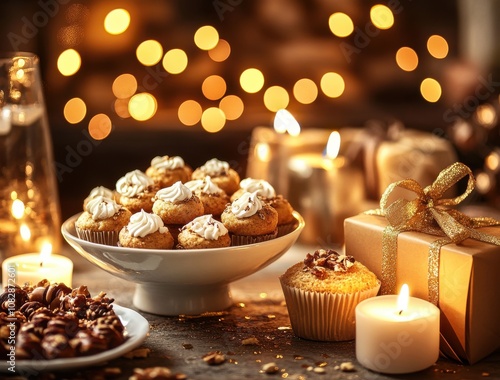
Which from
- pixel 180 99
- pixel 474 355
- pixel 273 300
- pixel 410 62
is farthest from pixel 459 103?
pixel 474 355

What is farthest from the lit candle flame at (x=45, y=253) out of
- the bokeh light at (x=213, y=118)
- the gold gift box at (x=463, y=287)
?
the bokeh light at (x=213, y=118)

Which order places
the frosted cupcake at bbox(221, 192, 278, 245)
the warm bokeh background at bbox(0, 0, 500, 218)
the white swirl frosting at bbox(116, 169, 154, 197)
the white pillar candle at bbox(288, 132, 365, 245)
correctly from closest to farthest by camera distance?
the frosted cupcake at bbox(221, 192, 278, 245) < the white swirl frosting at bbox(116, 169, 154, 197) < the white pillar candle at bbox(288, 132, 365, 245) < the warm bokeh background at bbox(0, 0, 500, 218)

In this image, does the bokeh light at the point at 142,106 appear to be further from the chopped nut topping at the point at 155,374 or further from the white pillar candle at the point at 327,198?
the chopped nut topping at the point at 155,374

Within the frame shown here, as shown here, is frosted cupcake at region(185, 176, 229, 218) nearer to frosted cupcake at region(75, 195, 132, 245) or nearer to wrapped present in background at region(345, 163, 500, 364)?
frosted cupcake at region(75, 195, 132, 245)

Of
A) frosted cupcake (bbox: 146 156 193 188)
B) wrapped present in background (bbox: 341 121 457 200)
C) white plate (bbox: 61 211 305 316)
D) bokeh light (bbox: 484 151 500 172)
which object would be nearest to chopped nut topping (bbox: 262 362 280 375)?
white plate (bbox: 61 211 305 316)

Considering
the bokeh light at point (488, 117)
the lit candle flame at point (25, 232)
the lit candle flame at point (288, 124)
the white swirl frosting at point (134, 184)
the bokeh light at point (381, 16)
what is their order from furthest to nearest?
the bokeh light at point (381, 16)
the bokeh light at point (488, 117)
the lit candle flame at point (288, 124)
the lit candle flame at point (25, 232)
the white swirl frosting at point (134, 184)

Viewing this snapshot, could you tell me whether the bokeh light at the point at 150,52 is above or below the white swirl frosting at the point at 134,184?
above

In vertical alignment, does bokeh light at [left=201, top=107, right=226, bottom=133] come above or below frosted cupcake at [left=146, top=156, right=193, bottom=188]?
above
